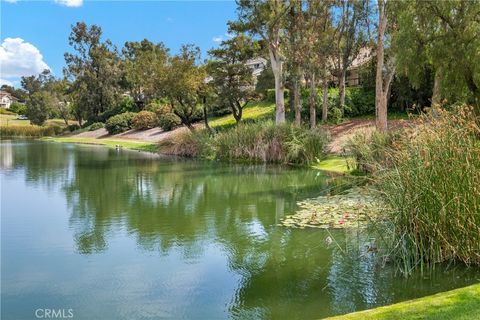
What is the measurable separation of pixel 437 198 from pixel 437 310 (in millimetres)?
2186

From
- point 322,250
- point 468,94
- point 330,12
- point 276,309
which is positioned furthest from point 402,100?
point 276,309

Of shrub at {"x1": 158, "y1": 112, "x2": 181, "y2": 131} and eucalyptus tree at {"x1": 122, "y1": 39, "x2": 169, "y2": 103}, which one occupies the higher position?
eucalyptus tree at {"x1": 122, "y1": 39, "x2": 169, "y2": 103}

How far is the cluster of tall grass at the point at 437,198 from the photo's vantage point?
642 centimetres

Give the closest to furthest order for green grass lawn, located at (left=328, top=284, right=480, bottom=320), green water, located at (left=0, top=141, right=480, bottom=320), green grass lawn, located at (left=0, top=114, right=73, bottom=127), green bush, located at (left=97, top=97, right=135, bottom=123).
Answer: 1. green grass lawn, located at (left=328, top=284, right=480, bottom=320)
2. green water, located at (left=0, top=141, right=480, bottom=320)
3. green bush, located at (left=97, top=97, right=135, bottom=123)
4. green grass lawn, located at (left=0, top=114, right=73, bottom=127)

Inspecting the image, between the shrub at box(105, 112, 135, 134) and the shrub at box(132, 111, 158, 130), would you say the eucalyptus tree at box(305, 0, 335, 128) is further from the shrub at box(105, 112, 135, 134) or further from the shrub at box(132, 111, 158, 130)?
the shrub at box(105, 112, 135, 134)

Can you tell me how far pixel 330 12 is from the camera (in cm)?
2972

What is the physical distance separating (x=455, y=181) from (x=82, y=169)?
1843cm

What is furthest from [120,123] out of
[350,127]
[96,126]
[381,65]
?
[381,65]

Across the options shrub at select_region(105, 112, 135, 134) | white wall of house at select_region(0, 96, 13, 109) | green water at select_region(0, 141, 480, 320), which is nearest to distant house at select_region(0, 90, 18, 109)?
white wall of house at select_region(0, 96, 13, 109)

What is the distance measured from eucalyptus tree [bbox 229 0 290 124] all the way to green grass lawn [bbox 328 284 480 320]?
19.9 meters

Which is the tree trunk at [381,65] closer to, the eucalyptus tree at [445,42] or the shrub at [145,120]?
the eucalyptus tree at [445,42]

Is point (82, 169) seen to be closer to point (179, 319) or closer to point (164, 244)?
point (164, 244)

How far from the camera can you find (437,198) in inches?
254

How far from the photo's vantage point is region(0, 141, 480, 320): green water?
596cm
